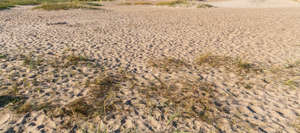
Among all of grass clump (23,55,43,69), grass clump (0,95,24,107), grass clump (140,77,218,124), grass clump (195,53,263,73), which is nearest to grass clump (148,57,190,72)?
grass clump (195,53,263,73)

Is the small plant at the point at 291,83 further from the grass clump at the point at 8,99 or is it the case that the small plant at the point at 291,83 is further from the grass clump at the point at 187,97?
the grass clump at the point at 8,99

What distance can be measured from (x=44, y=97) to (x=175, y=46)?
491cm

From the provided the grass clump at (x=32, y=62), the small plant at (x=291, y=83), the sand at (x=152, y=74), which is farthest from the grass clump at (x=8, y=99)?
the small plant at (x=291, y=83)

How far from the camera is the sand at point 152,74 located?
3291 mm

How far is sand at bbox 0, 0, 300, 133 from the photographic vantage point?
3291 millimetres

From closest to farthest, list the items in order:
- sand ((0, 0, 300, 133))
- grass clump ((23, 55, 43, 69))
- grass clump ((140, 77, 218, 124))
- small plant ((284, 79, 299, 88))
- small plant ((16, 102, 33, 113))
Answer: sand ((0, 0, 300, 133)) < small plant ((16, 102, 33, 113)) < grass clump ((140, 77, 218, 124)) < small plant ((284, 79, 299, 88)) < grass clump ((23, 55, 43, 69))

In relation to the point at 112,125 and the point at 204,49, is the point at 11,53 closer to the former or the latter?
the point at 112,125

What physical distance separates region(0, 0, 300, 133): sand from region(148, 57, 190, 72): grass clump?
201mm

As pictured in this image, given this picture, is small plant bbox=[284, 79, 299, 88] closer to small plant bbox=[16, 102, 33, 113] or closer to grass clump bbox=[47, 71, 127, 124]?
grass clump bbox=[47, 71, 127, 124]

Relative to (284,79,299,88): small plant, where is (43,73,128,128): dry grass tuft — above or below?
below

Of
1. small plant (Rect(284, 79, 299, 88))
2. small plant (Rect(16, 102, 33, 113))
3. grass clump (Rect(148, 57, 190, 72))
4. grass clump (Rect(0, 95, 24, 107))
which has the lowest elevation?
small plant (Rect(16, 102, 33, 113))

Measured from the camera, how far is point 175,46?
24.5ft

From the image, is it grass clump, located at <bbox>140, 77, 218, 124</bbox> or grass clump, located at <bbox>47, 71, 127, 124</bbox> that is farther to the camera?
grass clump, located at <bbox>140, 77, 218, 124</bbox>

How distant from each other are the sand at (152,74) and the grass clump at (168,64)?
0.20 metres
